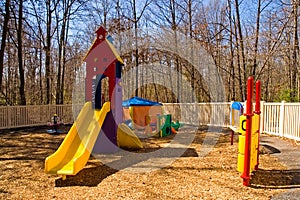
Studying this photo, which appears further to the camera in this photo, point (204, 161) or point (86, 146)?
point (204, 161)

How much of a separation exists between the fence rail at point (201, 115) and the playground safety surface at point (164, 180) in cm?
219

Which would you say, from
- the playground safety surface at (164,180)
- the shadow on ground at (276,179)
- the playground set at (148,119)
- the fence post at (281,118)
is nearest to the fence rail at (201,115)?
the fence post at (281,118)

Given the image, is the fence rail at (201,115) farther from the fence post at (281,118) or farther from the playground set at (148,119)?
the playground set at (148,119)

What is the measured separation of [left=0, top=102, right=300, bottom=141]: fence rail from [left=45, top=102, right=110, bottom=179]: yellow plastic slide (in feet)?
20.7

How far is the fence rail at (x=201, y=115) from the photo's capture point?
29.1 ft

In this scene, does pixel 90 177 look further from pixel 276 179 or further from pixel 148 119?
pixel 148 119

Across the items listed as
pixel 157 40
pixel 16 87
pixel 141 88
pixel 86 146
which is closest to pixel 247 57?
pixel 157 40

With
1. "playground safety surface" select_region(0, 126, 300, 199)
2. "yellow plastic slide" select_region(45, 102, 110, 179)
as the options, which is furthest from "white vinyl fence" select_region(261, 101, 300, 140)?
"yellow plastic slide" select_region(45, 102, 110, 179)

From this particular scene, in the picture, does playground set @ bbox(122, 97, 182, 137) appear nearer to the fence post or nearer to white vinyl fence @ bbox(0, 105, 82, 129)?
the fence post

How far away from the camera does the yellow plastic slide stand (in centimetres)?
490

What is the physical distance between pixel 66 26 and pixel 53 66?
13.7ft

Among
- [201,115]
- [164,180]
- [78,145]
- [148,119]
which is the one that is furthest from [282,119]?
[78,145]

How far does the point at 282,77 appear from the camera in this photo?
22.8 meters

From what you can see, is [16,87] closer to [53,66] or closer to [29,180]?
[53,66]
